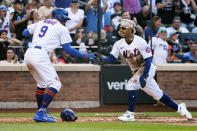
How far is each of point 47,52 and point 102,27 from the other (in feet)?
14.8

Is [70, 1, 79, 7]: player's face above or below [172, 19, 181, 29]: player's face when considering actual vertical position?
above

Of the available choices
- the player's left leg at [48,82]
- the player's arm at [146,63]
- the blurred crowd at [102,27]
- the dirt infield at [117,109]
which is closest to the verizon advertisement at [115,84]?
the dirt infield at [117,109]

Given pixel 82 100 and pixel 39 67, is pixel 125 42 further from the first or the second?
pixel 82 100

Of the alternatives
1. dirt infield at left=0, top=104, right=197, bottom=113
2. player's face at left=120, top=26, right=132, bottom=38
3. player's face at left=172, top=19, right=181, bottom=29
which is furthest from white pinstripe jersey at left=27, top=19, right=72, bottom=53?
player's face at left=172, top=19, right=181, bottom=29

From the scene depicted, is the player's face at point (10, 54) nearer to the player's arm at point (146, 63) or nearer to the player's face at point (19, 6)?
the player's face at point (19, 6)

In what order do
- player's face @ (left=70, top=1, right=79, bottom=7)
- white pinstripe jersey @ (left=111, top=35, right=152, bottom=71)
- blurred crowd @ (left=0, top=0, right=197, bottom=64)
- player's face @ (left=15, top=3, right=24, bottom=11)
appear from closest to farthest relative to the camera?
white pinstripe jersey @ (left=111, top=35, right=152, bottom=71)
blurred crowd @ (left=0, top=0, right=197, bottom=64)
player's face @ (left=70, top=1, right=79, bottom=7)
player's face @ (left=15, top=3, right=24, bottom=11)

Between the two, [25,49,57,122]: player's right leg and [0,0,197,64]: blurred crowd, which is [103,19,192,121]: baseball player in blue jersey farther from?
[0,0,197,64]: blurred crowd

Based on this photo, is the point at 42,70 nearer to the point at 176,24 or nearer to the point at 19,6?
the point at 19,6

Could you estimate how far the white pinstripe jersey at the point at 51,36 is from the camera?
379 inches

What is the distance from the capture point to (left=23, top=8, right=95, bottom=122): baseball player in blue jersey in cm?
946

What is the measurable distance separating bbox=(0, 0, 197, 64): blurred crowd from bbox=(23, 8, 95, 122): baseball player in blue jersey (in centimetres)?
377

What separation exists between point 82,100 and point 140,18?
332 cm

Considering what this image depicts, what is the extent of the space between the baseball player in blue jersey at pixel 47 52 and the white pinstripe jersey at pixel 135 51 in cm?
67

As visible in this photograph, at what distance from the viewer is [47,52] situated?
967 centimetres
